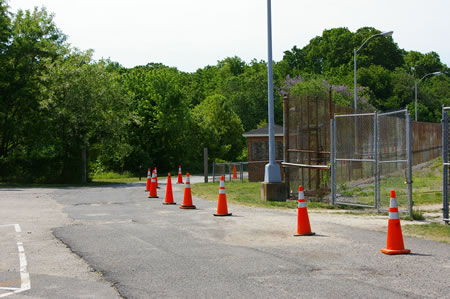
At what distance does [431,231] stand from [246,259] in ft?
15.1

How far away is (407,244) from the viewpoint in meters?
9.30

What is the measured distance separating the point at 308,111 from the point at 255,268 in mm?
11065

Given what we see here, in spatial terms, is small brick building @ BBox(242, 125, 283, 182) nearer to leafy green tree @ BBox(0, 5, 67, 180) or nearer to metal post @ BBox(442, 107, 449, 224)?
leafy green tree @ BBox(0, 5, 67, 180)

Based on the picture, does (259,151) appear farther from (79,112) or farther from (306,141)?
(306,141)

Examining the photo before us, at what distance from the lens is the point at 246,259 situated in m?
8.18

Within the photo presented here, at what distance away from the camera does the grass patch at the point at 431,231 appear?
1012cm

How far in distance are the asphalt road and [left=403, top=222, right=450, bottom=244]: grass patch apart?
2.16 ft

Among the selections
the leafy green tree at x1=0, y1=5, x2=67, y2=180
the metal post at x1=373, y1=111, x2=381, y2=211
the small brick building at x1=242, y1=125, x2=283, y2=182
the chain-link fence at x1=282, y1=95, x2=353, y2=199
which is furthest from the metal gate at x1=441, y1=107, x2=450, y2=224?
the leafy green tree at x1=0, y1=5, x2=67, y2=180

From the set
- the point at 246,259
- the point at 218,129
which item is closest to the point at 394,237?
the point at 246,259

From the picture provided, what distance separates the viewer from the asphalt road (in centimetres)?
639

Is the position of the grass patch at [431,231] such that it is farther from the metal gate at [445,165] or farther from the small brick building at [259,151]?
the small brick building at [259,151]

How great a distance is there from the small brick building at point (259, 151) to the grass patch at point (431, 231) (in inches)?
767

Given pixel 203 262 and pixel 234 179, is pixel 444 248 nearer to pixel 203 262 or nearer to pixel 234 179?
pixel 203 262

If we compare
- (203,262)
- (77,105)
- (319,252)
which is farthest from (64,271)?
(77,105)
